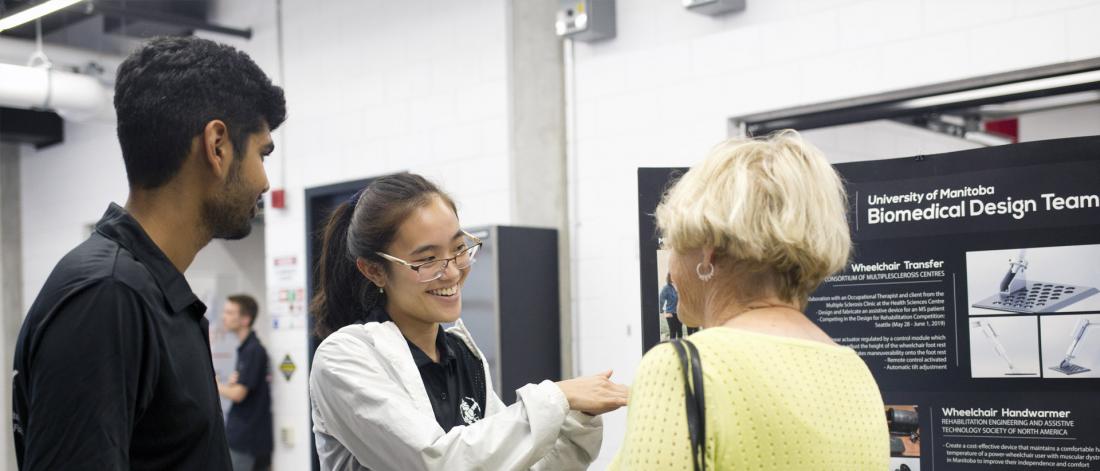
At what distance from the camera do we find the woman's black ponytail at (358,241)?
208cm

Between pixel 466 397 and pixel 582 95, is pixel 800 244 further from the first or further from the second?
pixel 582 95

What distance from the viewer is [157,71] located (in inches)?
55.7

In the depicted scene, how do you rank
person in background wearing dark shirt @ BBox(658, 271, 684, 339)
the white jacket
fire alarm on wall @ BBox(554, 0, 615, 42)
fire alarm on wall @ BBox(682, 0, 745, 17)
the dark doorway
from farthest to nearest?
1. the dark doorway
2. fire alarm on wall @ BBox(554, 0, 615, 42)
3. fire alarm on wall @ BBox(682, 0, 745, 17)
4. person in background wearing dark shirt @ BBox(658, 271, 684, 339)
5. the white jacket

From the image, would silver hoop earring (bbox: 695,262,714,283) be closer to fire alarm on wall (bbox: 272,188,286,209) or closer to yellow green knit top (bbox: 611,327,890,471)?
yellow green knit top (bbox: 611,327,890,471)

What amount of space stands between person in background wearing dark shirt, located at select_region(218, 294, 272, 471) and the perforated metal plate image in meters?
4.91

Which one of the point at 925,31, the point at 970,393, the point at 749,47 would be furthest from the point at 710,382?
the point at 749,47

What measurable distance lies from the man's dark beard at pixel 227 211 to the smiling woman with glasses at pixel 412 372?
16.9 inches

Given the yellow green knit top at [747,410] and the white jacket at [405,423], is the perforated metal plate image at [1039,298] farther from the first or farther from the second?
the yellow green knit top at [747,410]

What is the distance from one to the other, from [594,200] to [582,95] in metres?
0.54

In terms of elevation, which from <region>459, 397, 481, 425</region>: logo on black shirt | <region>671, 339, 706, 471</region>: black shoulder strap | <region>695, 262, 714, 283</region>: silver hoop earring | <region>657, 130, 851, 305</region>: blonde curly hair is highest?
<region>657, 130, 851, 305</region>: blonde curly hair

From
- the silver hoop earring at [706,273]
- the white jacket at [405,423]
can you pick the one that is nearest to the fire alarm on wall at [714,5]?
the white jacket at [405,423]

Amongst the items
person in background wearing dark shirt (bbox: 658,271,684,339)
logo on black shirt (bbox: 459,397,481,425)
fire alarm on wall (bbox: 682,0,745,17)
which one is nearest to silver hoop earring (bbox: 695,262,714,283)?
logo on black shirt (bbox: 459,397,481,425)

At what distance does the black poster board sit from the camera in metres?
2.61

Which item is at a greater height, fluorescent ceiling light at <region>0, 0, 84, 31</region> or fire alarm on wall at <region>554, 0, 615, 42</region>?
fluorescent ceiling light at <region>0, 0, 84, 31</region>
